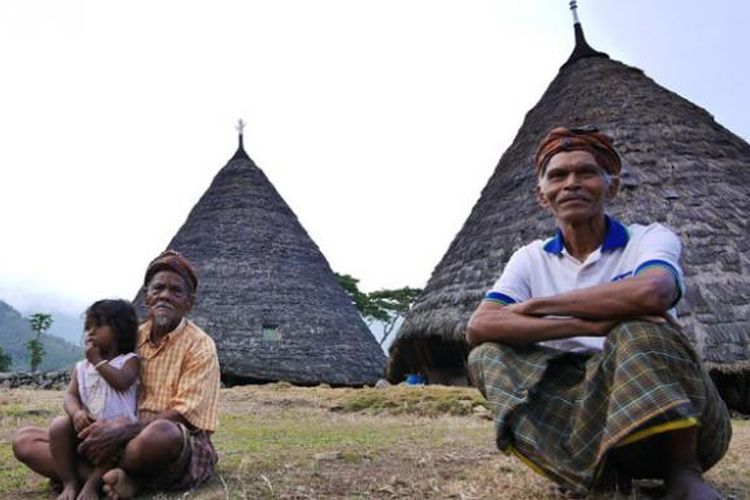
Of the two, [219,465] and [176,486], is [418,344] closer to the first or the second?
[219,465]

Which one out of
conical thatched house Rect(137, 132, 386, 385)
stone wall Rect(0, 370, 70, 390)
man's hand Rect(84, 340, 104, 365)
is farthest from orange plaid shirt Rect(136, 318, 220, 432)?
stone wall Rect(0, 370, 70, 390)

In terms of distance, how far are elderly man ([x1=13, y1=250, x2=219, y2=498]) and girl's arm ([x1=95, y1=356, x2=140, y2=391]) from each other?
0.39 feet

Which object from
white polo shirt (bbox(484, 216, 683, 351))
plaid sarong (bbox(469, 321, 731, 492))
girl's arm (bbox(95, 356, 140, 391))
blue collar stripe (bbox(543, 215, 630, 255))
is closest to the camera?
plaid sarong (bbox(469, 321, 731, 492))

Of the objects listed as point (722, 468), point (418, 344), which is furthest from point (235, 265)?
point (722, 468)

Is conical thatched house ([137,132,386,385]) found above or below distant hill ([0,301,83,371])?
above

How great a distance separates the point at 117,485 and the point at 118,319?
661mm

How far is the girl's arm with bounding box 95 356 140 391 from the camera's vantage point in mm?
2718

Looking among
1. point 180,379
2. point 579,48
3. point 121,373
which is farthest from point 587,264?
point 579,48

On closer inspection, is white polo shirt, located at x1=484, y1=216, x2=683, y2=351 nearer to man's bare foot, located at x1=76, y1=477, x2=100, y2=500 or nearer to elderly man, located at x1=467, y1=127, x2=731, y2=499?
elderly man, located at x1=467, y1=127, x2=731, y2=499

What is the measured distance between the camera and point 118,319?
9.29ft

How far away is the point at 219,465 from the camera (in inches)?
139

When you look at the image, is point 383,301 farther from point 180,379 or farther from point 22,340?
point 22,340

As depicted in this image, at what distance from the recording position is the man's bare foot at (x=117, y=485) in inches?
102

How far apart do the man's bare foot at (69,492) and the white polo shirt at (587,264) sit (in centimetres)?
176
